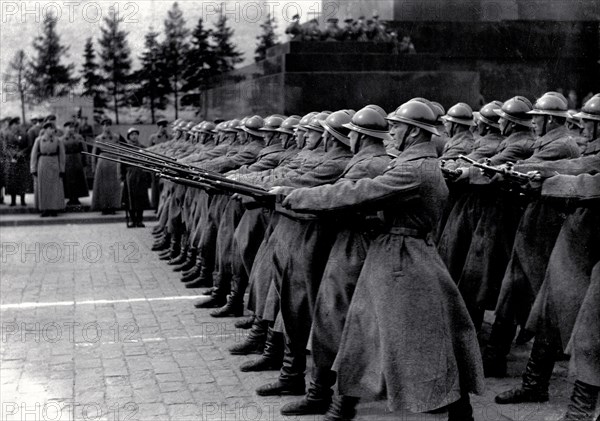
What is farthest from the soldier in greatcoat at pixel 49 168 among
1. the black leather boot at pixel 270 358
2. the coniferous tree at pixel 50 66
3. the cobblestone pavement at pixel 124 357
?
the black leather boot at pixel 270 358

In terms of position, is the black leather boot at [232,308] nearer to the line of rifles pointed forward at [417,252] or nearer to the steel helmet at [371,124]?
the line of rifles pointed forward at [417,252]

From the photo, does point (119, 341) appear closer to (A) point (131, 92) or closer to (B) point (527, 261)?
(B) point (527, 261)

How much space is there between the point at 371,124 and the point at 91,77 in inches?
1211

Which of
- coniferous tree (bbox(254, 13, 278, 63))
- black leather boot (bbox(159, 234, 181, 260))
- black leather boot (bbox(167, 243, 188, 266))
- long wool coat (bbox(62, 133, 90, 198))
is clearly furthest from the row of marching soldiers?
coniferous tree (bbox(254, 13, 278, 63))

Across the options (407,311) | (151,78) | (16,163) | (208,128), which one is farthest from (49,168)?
(407,311)

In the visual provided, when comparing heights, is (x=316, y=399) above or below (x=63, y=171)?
below

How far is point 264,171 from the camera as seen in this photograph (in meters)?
7.94

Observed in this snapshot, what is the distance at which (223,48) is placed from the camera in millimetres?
31734

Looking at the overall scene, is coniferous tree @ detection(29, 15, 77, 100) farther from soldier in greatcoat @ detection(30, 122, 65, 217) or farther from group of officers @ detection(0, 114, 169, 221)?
soldier in greatcoat @ detection(30, 122, 65, 217)

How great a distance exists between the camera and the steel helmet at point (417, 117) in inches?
215

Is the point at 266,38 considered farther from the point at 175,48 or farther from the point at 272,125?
the point at 272,125

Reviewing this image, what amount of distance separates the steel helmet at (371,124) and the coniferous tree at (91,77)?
2996 cm

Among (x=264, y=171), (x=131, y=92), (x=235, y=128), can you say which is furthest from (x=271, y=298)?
(x=131, y=92)

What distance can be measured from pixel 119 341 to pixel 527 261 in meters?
3.95
